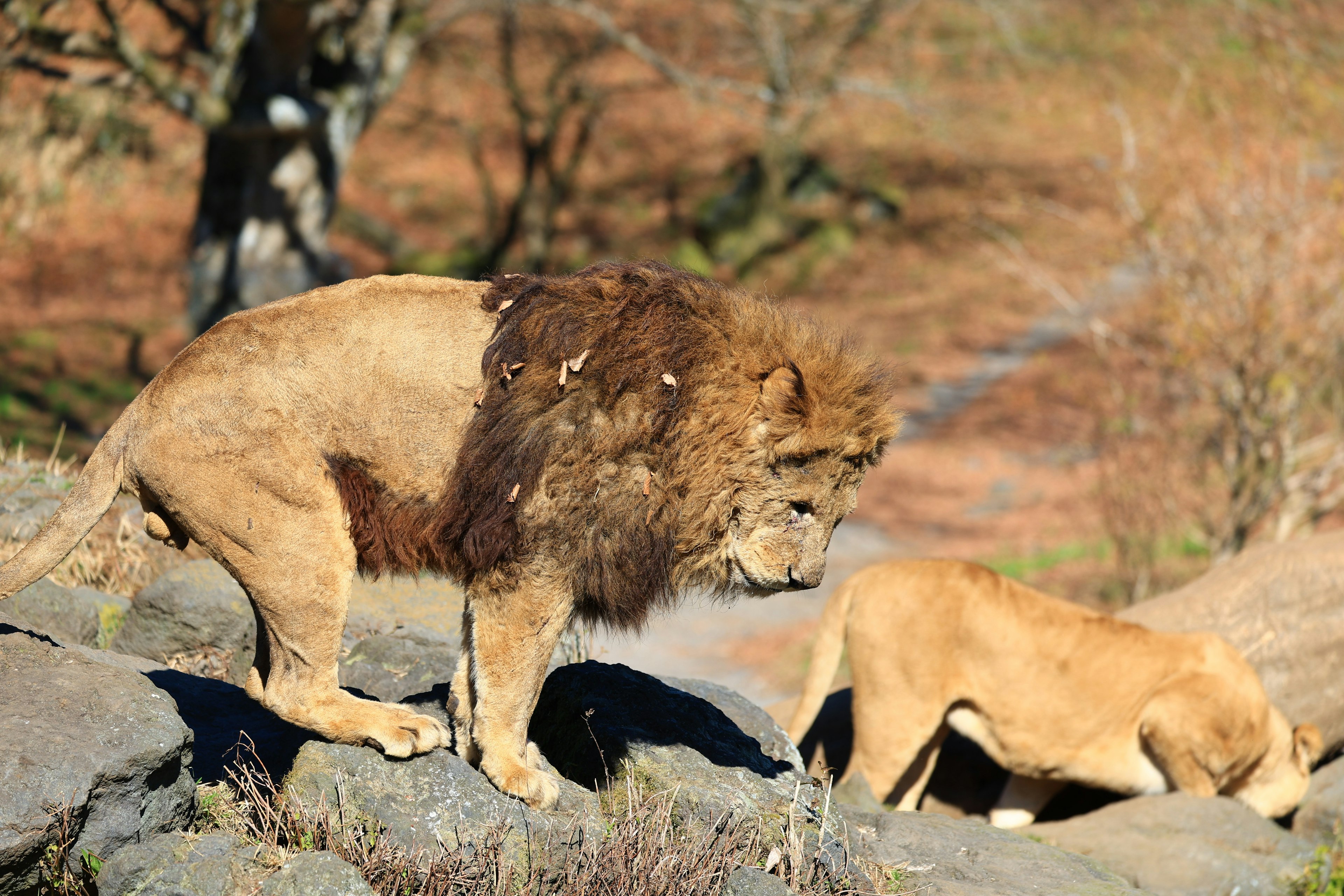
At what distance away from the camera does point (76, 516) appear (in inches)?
173

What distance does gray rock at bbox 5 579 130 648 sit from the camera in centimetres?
636

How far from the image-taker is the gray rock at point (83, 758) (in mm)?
4023

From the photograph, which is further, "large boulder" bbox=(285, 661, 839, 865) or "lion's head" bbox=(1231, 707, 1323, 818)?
"lion's head" bbox=(1231, 707, 1323, 818)

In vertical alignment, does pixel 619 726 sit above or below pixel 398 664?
above

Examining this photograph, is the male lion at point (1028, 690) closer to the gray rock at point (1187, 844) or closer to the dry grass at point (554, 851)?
the gray rock at point (1187, 844)

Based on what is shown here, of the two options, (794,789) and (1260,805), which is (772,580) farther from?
(1260,805)

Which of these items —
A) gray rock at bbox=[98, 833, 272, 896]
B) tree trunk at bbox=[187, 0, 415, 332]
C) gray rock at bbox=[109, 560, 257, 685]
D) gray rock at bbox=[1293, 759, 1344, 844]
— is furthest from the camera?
tree trunk at bbox=[187, 0, 415, 332]

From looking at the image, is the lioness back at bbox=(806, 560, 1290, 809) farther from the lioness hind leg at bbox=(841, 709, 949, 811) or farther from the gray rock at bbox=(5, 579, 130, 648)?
the gray rock at bbox=(5, 579, 130, 648)

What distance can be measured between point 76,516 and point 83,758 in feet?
2.71

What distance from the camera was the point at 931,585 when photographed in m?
7.78

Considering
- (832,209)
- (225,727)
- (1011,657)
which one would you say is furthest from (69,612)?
(832,209)

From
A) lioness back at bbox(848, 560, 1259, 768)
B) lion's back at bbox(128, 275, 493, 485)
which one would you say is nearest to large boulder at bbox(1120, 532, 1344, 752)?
lioness back at bbox(848, 560, 1259, 768)

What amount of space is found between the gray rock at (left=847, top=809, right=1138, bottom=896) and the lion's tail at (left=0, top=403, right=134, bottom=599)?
3.34 meters

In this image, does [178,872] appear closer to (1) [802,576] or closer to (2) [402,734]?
(2) [402,734]
